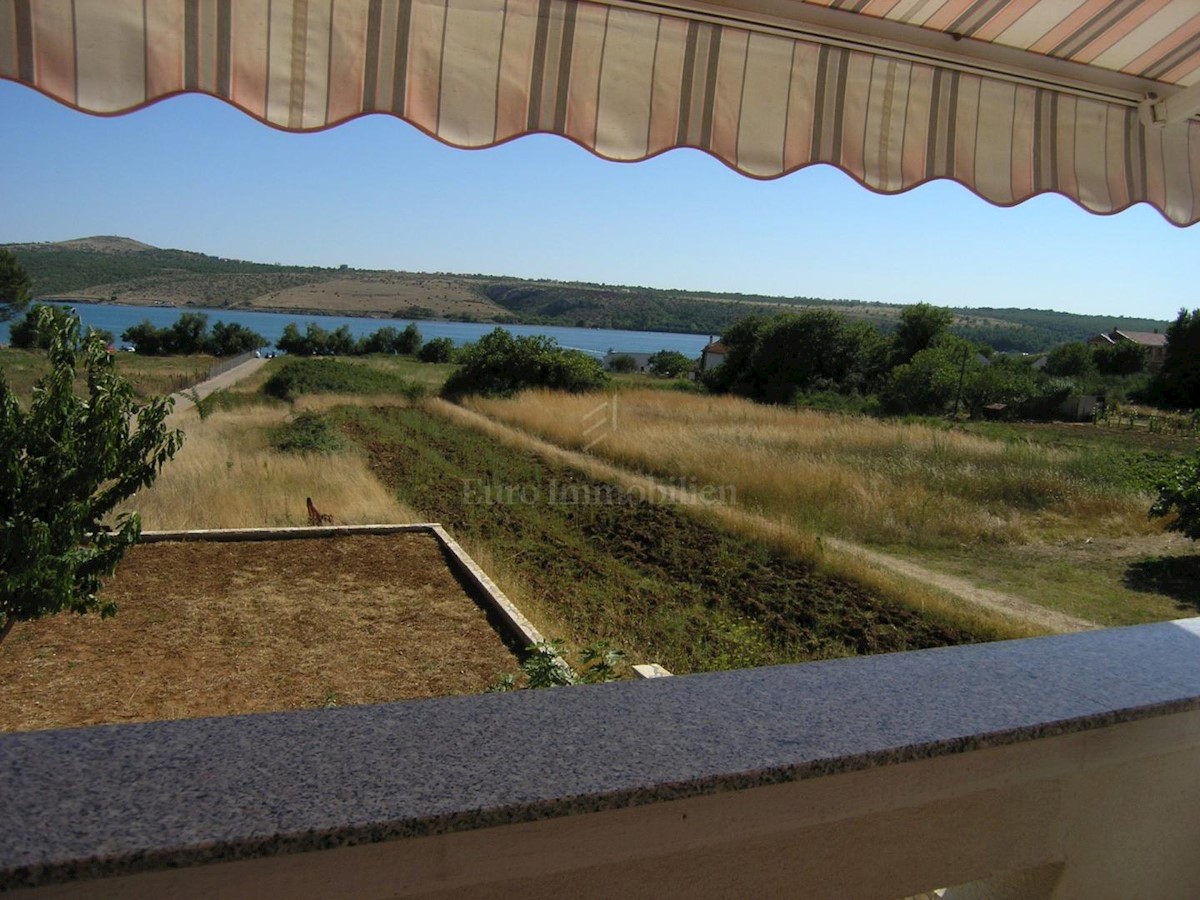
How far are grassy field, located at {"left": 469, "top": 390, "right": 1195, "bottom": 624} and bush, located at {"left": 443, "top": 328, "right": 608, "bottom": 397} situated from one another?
26.2 ft

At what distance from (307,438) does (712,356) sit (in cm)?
3441

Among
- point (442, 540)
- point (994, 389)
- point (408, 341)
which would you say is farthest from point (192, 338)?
point (442, 540)

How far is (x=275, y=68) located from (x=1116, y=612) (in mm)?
7775

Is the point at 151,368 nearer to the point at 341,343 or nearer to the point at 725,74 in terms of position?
the point at 341,343

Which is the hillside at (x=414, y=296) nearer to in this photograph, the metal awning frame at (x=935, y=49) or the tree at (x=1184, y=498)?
the metal awning frame at (x=935, y=49)

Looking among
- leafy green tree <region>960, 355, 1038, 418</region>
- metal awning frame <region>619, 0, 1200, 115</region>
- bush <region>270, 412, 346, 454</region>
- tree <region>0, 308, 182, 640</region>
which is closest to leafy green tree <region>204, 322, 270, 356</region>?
leafy green tree <region>960, 355, 1038, 418</region>

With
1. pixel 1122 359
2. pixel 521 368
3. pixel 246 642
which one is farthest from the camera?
pixel 1122 359

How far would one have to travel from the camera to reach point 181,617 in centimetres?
507

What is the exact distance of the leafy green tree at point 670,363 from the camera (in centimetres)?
4625

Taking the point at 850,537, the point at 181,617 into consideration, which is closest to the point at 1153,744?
the point at 181,617

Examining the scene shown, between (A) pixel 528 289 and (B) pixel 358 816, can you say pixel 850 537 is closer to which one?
(B) pixel 358 816

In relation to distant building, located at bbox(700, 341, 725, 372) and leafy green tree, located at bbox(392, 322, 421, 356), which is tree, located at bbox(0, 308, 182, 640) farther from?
leafy green tree, located at bbox(392, 322, 421, 356)

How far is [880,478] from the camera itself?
1150cm

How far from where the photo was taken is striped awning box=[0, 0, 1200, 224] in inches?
69.4
